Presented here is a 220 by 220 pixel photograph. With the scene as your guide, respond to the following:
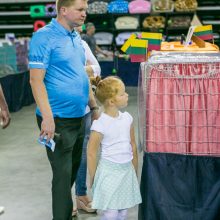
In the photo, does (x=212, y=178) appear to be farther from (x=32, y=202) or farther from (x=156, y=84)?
(x=32, y=202)

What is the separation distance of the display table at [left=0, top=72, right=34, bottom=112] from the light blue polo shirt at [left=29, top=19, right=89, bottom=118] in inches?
204

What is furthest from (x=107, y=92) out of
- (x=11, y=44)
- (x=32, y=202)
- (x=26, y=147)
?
(x=11, y=44)

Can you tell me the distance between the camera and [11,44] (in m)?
8.74

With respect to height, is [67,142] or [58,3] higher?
[58,3]

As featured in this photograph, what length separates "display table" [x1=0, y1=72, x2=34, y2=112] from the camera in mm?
8023

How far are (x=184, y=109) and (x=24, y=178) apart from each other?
93.3 inches

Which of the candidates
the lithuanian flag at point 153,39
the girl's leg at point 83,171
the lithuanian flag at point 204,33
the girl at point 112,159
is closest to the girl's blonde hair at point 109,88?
the girl at point 112,159

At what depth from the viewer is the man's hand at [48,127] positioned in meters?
2.60

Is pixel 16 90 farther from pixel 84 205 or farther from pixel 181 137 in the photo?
pixel 181 137

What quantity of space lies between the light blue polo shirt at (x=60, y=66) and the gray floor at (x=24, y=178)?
1.04 m

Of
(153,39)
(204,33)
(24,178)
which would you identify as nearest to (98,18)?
(24,178)

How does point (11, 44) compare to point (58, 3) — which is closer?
point (58, 3)


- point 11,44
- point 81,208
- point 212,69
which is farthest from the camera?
point 11,44

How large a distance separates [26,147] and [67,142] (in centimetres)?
300
